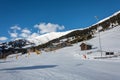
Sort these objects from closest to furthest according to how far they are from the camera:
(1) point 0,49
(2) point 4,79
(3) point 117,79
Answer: (3) point 117,79 < (2) point 4,79 < (1) point 0,49

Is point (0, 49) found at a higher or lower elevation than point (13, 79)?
higher

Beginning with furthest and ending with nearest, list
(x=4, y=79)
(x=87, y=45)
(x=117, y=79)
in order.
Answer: (x=87, y=45)
(x=4, y=79)
(x=117, y=79)

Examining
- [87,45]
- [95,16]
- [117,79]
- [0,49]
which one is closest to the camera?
[117,79]

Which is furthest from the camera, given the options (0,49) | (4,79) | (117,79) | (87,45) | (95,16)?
(0,49)

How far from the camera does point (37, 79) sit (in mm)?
A: 17156

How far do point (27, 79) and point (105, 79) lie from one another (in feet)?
19.3

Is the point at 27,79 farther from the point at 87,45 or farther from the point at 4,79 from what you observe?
the point at 87,45

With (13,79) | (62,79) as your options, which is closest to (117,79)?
(62,79)

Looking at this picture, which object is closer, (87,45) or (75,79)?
(75,79)

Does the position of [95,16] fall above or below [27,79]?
above

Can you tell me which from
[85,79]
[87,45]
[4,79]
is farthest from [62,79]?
[87,45]

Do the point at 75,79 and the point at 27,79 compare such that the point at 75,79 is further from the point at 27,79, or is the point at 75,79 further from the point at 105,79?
the point at 27,79

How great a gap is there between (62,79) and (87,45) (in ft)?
263

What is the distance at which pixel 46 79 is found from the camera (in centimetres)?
1703
